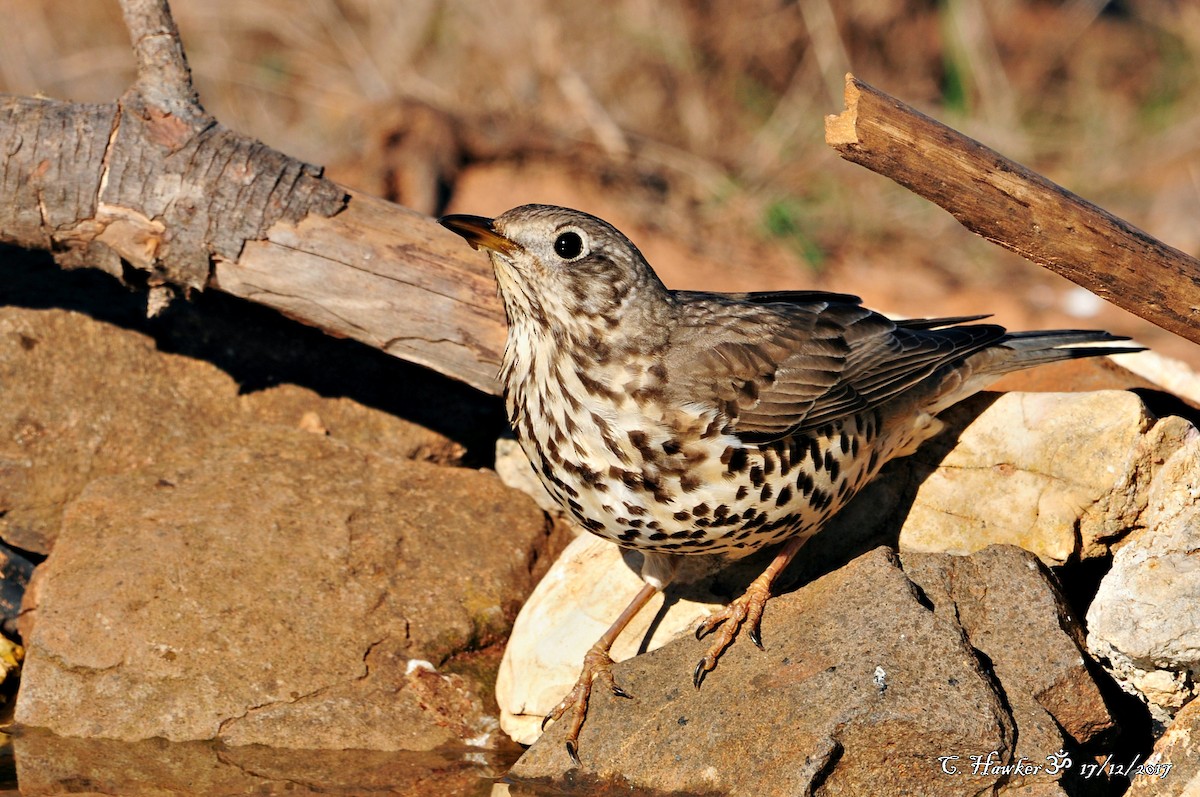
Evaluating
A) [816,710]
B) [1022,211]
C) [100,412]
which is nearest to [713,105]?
[100,412]

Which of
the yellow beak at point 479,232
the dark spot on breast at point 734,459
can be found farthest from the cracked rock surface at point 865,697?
the yellow beak at point 479,232

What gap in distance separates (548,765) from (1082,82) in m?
12.2

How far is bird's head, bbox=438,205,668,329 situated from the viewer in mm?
5230

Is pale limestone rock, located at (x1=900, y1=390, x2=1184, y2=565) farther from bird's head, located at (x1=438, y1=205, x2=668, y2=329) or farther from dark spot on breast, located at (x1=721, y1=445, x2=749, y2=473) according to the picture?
bird's head, located at (x1=438, y1=205, x2=668, y2=329)

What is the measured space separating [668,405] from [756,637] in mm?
1113

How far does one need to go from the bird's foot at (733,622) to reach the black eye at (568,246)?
1712 millimetres

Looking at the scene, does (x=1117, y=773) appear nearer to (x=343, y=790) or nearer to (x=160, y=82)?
(x=343, y=790)

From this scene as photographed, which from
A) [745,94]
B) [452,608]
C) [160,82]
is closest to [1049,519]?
[452,608]

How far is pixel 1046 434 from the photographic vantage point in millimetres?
6020

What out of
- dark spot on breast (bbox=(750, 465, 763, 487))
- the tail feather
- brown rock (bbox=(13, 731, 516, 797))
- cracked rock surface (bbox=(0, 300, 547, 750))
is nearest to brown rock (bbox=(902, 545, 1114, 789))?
dark spot on breast (bbox=(750, 465, 763, 487))

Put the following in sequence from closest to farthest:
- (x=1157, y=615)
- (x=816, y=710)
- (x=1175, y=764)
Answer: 1. (x=1175, y=764)
2. (x=816, y=710)
3. (x=1157, y=615)

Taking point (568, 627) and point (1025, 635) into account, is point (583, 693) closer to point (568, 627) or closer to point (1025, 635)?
point (568, 627)

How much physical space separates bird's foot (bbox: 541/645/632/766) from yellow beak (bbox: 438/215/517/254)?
73.4 inches

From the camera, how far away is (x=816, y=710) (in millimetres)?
4875
